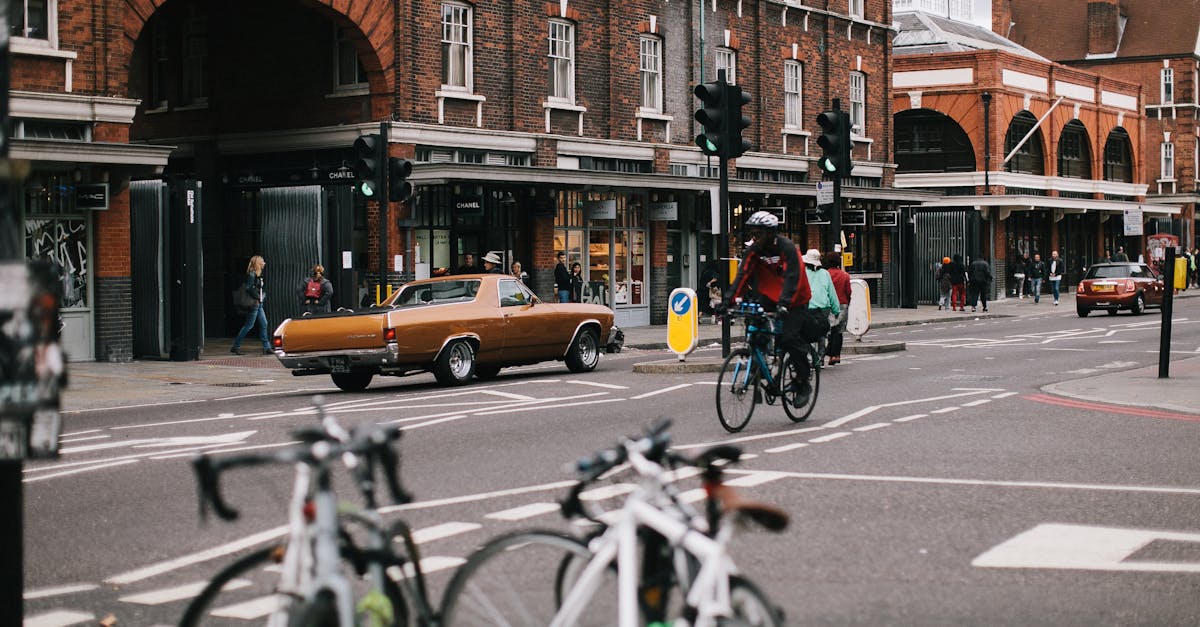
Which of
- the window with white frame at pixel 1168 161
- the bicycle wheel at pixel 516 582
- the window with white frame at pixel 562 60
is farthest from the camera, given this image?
the window with white frame at pixel 1168 161

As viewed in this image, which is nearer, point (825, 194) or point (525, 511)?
point (525, 511)

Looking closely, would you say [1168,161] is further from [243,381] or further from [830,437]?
[830,437]

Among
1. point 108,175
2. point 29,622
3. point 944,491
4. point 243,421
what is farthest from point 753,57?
point 29,622

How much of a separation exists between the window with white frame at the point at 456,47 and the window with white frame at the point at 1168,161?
181 ft

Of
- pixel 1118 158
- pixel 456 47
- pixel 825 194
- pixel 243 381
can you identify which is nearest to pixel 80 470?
pixel 243 381

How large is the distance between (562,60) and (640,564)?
30.4 meters

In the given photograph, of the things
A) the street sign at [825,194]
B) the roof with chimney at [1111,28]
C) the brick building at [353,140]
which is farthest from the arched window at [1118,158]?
the street sign at [825,194]

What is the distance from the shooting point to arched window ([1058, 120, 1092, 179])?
63.9 metres

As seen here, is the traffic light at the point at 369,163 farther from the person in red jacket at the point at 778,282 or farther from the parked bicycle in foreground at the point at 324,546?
the parked bicycle in foreground at the point at 324,546

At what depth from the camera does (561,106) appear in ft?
110

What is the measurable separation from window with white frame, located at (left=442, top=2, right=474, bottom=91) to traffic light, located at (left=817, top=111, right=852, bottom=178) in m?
10.1

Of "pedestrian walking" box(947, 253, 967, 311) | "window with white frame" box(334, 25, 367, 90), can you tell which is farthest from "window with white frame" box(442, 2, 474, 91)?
"pedestrian walking" box(947, 253, 967, 311)

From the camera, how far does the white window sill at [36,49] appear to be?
23.2 meters

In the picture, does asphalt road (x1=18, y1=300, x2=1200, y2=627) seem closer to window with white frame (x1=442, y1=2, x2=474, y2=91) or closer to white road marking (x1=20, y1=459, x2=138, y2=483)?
→ white road marking (x1=20, y1=459, x2=138, y2=483)
